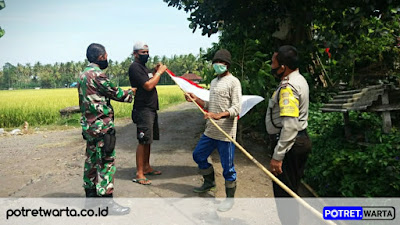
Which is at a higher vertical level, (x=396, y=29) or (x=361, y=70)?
(x=396, y=29)

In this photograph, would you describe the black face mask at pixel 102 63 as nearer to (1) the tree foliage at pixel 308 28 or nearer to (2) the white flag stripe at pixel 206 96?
(2) the white flag stripe at pixel 206 96

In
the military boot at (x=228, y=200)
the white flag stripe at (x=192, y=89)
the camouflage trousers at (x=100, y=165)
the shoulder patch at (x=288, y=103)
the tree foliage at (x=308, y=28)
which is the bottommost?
the military boot at (x=228, y=200)

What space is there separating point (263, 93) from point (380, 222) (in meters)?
3.69

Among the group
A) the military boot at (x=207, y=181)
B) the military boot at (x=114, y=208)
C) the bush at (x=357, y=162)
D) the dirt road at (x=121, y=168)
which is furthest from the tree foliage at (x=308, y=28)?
the military boot at (x=114, y=208)

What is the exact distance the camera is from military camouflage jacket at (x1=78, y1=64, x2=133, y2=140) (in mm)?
3598

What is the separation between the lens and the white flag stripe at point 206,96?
466 cm

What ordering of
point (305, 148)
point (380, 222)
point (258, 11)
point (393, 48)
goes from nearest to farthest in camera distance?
1. point (305, 148)
2. point (380, 222)
3. point (258, 11)
4. point (393, 48)

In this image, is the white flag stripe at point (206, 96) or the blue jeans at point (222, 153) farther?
the white flag stripe at point (206, 96)

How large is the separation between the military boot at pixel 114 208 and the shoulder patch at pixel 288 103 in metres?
2.05

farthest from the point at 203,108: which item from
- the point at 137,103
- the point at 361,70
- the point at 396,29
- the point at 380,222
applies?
the point at 396,29

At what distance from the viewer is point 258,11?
611 cm

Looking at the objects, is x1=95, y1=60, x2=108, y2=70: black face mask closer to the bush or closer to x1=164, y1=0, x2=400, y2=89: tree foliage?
x1=164, y1=0, x2=400, y2=89: tree foliage

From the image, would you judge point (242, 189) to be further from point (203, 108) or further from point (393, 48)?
point (393, 48)

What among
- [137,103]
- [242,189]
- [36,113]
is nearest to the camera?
[137,103]
